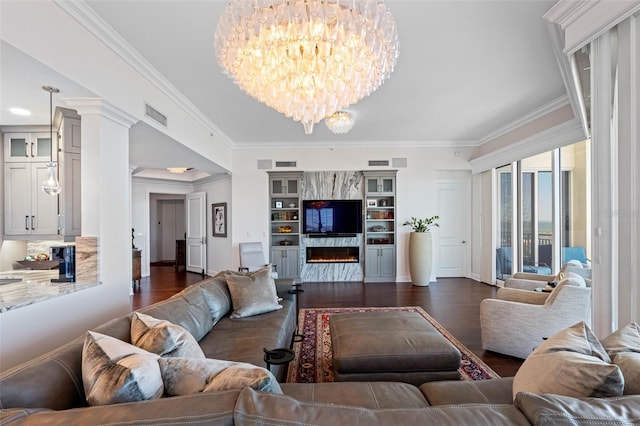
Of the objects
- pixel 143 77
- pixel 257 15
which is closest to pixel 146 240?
pixel 143 77

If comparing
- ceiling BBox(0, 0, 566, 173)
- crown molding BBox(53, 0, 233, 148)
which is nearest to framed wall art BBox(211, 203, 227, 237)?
ceiling BBox(0, 0, 566, 173)

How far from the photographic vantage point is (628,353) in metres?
1.27

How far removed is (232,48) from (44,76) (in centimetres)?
150

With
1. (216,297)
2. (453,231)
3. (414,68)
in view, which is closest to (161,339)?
(216,297)

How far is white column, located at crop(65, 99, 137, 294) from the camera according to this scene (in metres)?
2.48

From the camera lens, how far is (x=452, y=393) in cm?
154

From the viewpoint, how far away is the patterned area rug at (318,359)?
2.62 metres

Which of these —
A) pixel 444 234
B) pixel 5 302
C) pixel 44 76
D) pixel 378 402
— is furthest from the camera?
pixel 444 234

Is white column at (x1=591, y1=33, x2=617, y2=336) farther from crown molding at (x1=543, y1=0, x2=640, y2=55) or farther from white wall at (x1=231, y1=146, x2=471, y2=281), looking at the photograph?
white wall at (x1=231, y1=146, x2=471, y2=281)

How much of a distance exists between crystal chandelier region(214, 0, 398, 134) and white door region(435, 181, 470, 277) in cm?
536

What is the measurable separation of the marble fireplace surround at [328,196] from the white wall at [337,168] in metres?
0.21

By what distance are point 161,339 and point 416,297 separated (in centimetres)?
460

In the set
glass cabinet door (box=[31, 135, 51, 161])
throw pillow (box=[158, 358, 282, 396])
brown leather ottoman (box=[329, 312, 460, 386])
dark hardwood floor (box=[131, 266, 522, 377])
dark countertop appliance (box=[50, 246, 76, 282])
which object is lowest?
dark hardwood floor (box=[131, 266, 522, 377])

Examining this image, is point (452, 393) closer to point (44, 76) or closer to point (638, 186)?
point (638, 186)
